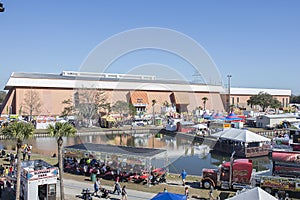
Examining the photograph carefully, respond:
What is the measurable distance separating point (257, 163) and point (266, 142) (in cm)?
572

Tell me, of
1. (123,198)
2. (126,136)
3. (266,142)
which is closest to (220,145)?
(266,142)

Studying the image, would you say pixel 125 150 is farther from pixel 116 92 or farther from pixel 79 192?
pixel 116 92

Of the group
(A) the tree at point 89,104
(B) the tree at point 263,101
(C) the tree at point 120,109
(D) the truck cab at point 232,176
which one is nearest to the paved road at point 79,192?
(D) the truck cab at point 232,176

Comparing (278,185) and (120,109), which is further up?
(120,109)

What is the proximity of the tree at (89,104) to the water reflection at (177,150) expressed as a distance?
10.8 meters

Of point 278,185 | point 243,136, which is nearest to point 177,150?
point 243,136

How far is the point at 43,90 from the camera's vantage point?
7762cm

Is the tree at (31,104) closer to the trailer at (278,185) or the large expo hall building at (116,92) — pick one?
the large expo hall building at (116,92)

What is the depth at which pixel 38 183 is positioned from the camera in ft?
51.4

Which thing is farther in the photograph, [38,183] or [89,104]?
[89,104]

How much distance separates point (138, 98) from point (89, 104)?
2382 centimetres

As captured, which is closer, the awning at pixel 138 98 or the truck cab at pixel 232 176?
the truck cab at pixel 232 176

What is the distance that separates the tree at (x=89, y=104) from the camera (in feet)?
208

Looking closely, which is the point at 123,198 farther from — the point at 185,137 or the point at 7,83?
the point at 7,83
